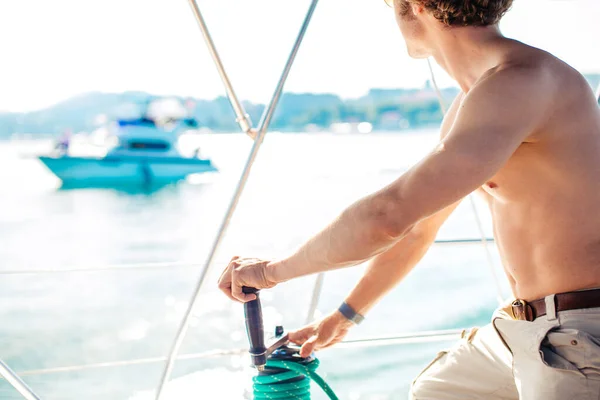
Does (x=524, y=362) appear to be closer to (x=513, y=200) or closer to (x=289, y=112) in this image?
(x=513, y=200)

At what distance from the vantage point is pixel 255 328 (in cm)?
112

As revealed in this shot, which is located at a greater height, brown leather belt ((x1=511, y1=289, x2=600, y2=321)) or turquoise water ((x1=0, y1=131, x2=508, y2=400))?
turquoise water ((x1=0, y1=131, x2=508, y2=400))

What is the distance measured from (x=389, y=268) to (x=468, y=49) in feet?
1.50

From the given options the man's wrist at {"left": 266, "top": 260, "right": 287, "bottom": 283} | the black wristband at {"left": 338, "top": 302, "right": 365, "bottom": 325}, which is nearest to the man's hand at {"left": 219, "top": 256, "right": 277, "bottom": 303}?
the man's wrist at {"left": 266, "top": 260, "right": 287, "bottom": 283}

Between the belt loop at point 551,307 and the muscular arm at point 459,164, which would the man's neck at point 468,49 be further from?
the belt loop at point 551,307

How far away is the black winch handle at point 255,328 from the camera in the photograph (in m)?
1.12

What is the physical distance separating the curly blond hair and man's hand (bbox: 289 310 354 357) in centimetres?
58

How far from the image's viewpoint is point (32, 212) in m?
22.0

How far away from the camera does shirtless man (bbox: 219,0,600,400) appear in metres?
0.90

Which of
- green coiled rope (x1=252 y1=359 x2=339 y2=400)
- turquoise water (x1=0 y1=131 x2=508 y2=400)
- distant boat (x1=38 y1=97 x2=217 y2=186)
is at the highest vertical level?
distant boat (x1=38 y1=97 x2=217 y2=186)

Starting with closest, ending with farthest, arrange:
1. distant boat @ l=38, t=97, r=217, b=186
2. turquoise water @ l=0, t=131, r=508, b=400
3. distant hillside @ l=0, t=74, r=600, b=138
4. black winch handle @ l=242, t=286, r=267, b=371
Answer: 1. black winch handle @ l=242, t=286, r=267, b=371
2. turquoise water @ l=0, t=131, r=508, b=400
3. distant hillside @ l=0, t=74, r=600, b=138
4. distant boat @ l=38, t=97, r=217, b=186

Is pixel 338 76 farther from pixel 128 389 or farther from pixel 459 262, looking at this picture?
pixel 128 389

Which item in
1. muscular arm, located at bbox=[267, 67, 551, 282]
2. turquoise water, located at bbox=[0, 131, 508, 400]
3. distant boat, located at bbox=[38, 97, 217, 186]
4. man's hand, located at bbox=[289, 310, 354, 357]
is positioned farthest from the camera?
distant boat, located at bbox=[38, 97, 217, 186]

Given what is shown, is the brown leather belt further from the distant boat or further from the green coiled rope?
the distant boat
